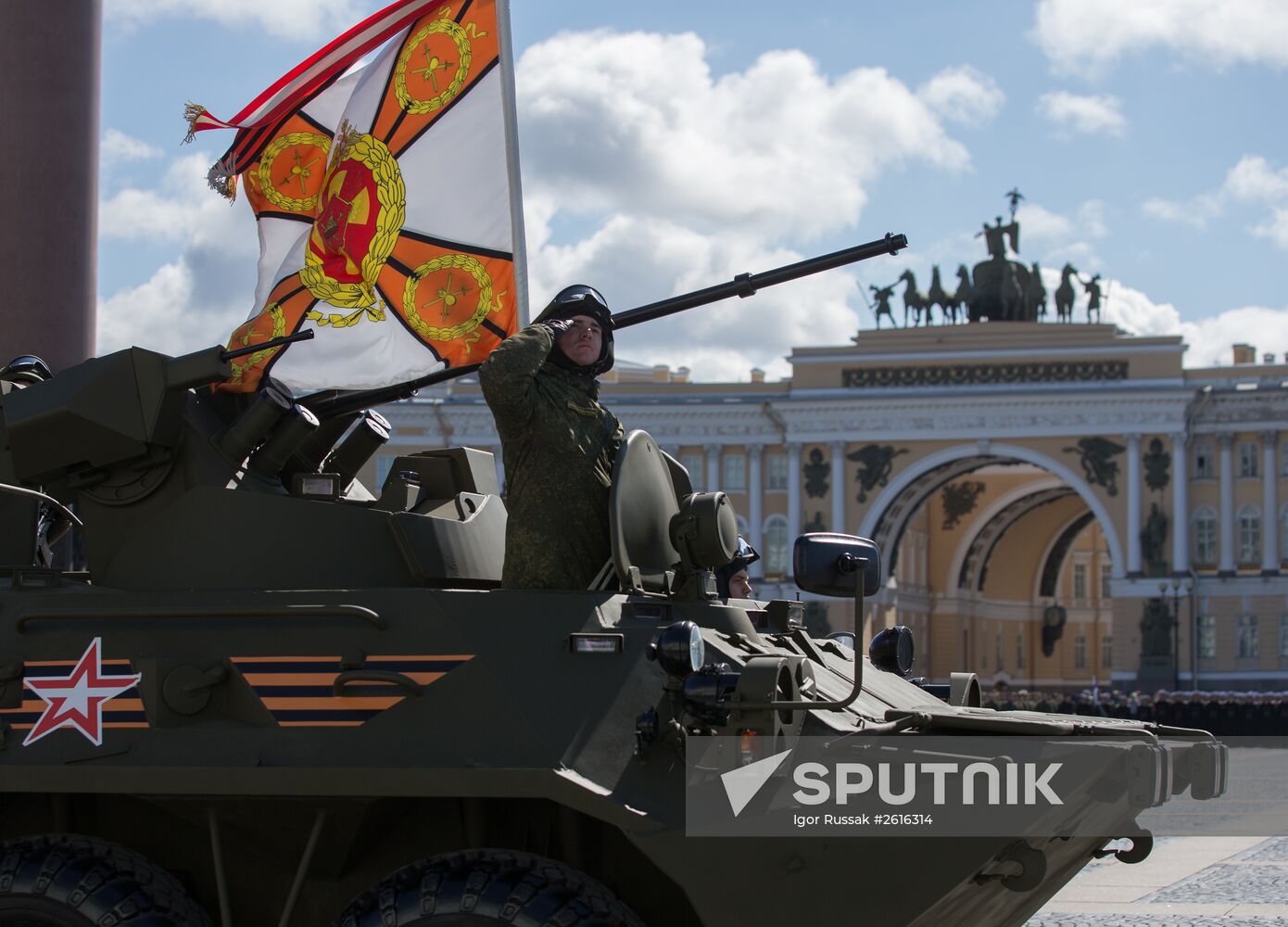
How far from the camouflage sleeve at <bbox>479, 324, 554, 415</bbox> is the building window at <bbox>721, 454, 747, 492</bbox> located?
61801 millimetres

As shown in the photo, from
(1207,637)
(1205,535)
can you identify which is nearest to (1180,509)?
(1205,535)

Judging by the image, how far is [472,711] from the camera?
5461 millimetres

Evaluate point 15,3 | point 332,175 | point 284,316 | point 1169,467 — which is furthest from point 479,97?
point 1169,467

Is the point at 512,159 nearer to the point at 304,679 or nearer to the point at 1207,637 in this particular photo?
the point at 304,679

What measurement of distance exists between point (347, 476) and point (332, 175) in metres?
1.51

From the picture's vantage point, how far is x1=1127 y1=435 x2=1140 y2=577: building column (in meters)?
62.9

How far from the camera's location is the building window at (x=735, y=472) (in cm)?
6788

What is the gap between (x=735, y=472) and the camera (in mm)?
68062

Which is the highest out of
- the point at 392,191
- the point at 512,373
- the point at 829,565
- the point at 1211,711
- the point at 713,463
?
the point at 713,463

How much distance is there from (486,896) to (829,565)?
1.33 m

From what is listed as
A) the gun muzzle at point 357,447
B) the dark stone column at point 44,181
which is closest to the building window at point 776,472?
the dark stone column at point 44,181

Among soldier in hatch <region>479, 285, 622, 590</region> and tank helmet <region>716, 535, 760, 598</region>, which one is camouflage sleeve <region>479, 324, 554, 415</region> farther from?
tank helmet <region>716, 535, 760, 598</region>

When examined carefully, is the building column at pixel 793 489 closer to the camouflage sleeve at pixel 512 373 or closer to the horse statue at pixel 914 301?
the horse statue at pixel 914 301

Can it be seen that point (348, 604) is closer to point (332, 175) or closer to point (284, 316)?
point (284, 316)
